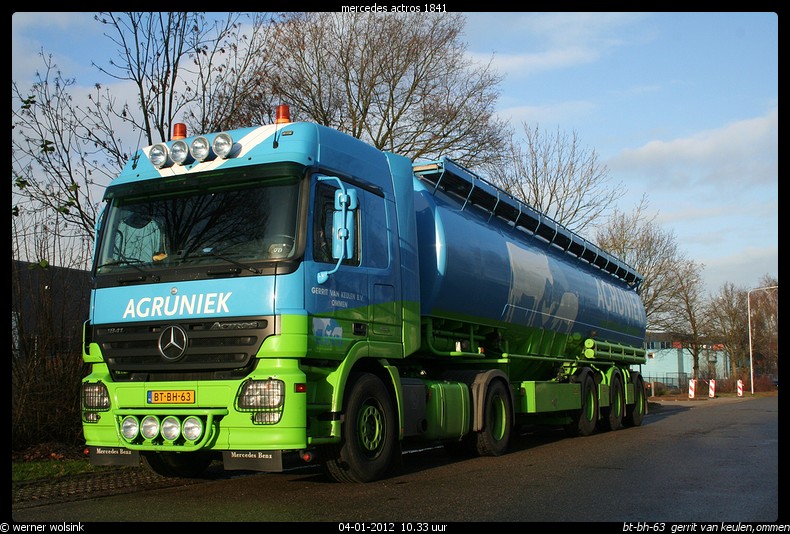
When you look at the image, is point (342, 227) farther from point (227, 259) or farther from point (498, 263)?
point (498, 263)

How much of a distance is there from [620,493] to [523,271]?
5.68m

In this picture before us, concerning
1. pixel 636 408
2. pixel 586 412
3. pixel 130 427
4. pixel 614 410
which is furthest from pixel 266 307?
pixel 636 408

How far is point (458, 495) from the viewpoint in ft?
24.9

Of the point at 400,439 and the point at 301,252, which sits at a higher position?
the point at 301,252

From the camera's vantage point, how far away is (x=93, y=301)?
8.24 m

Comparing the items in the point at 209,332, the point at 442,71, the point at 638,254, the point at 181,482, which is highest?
the point at 442,71

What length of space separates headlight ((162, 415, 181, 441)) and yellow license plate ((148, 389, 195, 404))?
0.54 ft

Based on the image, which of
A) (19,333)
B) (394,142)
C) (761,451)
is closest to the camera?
(19,333)

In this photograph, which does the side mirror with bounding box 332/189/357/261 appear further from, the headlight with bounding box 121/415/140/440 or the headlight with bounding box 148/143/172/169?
the headlight with bounding box 121/415/140/440

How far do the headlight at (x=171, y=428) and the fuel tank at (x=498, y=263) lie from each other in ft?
11.9

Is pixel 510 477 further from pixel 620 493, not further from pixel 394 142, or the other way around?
pixel 394 142

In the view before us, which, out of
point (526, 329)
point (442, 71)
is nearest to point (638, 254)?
point (442, 71)

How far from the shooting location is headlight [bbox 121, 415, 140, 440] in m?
7.73

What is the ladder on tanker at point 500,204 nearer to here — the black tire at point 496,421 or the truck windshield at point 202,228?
the black tire at point 496,421
